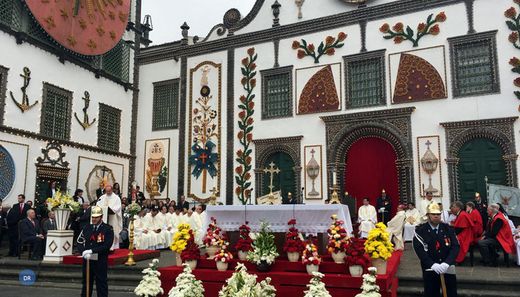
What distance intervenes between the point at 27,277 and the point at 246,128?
11.4m

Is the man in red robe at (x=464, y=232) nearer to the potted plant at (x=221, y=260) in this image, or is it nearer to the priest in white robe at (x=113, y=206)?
the potted plant at (x=221, y=260)

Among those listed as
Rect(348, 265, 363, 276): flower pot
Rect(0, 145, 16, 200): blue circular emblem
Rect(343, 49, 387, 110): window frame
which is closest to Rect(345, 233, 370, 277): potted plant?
Rect(348, 265, 363, 276): flower pot

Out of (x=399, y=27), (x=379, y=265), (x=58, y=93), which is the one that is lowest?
(x=379, y=265)

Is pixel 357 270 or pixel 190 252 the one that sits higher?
pixel 190 252

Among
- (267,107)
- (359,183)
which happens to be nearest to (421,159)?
(359,183)

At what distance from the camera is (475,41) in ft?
54.1

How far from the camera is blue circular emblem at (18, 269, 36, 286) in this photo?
1098 centimetres

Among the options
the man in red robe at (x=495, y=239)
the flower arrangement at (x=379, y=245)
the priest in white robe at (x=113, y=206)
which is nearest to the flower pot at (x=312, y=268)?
the flower arrangement at (x=379, y=245)

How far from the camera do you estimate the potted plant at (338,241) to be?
8.63 m

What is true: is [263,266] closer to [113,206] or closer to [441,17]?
[113,206]

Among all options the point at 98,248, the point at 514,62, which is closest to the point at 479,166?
the point at 514,62

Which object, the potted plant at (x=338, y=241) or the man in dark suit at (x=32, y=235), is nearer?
the potted plant at (x=338, y=241)

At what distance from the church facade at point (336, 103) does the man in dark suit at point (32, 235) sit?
22.7 ft

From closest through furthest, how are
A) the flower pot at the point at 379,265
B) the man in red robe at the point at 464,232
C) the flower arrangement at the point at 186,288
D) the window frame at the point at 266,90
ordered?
1. the flower arrangement at the point at 186,288
2. the flower pot at the point at 379,265
3. the man in red robe at the point at 464,232
4. the window frame at the point at 266,90
